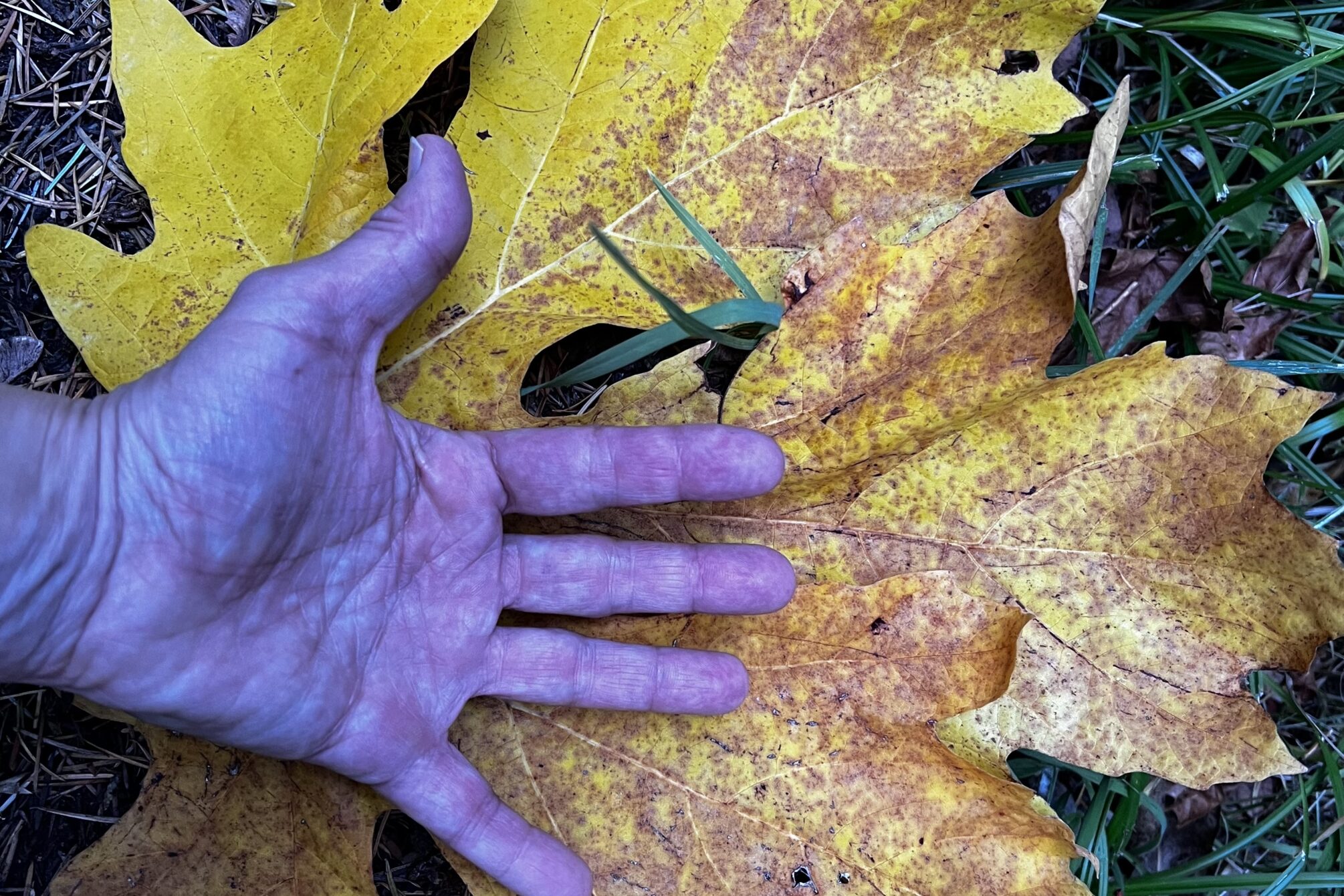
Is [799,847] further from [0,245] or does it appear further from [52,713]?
→ [0,245]

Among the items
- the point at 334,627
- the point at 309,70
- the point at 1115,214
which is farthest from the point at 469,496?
the point at 1115,214

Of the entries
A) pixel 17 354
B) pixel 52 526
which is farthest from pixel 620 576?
pixel 17 354

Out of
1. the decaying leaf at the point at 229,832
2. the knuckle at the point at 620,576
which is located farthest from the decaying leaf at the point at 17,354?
the knuckle at the point at 620,576

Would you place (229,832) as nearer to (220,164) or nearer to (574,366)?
(574,366)

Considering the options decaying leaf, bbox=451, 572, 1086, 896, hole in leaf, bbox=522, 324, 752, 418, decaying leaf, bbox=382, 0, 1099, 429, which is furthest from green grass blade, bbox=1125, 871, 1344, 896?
decaying leaf, bbox=382, 0, 1099, 429

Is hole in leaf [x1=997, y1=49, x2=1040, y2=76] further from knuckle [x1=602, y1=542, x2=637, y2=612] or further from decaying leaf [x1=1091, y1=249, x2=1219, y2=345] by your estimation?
knuckle [x1=602, y1=542, x2=637, y2=612]

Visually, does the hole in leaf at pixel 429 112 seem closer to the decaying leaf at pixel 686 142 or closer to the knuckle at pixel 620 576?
the decaying leaf at pixel 686 142

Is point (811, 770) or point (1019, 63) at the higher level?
point (1019, 63)
